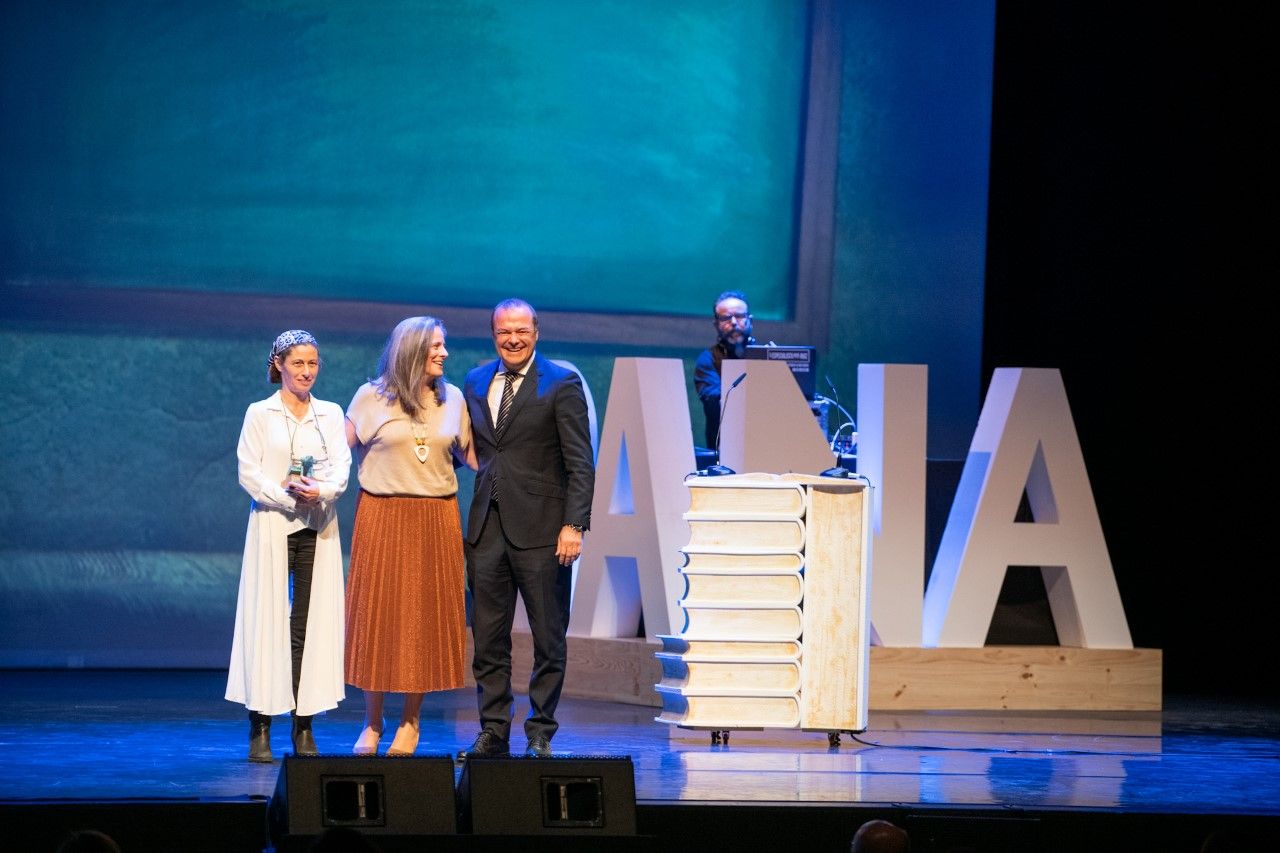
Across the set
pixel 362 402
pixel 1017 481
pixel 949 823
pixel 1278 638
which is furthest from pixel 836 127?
pixel 949 823

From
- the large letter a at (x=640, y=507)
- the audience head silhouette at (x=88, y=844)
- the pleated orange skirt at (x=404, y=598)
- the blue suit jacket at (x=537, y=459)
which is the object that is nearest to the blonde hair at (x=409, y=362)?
the blue suit jacket at (x=537, y=459)

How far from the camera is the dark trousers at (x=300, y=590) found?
5.28 meters

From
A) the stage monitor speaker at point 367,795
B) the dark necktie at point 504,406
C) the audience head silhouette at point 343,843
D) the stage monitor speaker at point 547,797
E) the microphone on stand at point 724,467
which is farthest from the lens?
the microphone on stand at point 724,467

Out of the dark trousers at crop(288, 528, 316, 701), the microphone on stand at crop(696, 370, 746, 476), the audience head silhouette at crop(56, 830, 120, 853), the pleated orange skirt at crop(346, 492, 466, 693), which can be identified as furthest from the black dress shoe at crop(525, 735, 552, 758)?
the audience head silhouette at crop(56, 830, 120, 853)

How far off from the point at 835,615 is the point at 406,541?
1.71 metres

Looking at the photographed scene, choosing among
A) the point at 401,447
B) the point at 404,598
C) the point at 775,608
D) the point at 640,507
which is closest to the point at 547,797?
the point at 404,598

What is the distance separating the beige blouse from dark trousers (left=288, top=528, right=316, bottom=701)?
0.25 metres

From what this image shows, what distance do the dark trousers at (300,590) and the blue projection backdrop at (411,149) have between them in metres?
3.59

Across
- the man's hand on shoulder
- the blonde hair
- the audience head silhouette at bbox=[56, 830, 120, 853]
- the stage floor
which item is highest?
the blonde hair

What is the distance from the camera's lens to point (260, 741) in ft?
17.1

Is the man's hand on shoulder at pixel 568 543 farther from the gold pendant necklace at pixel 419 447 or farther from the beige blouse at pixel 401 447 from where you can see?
the gold pendant necklace at pixel 419 447

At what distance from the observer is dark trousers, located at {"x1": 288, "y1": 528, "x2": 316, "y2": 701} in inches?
208

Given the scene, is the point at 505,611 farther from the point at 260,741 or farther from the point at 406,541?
the point at 260,741

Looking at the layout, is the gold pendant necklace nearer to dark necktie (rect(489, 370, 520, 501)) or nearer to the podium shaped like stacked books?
dark necktie (rect(489, 370, 520, 501))
